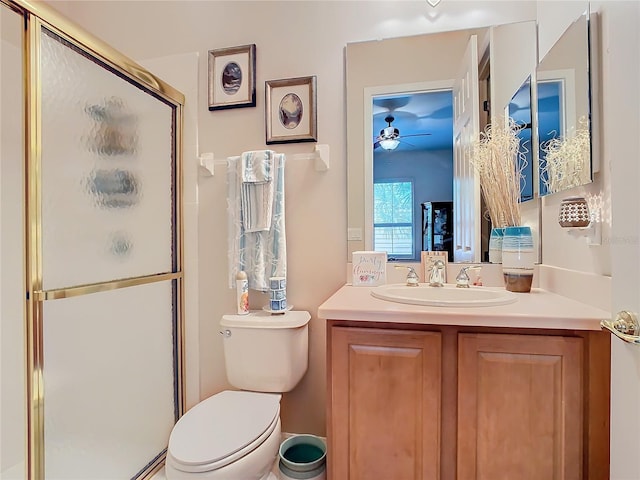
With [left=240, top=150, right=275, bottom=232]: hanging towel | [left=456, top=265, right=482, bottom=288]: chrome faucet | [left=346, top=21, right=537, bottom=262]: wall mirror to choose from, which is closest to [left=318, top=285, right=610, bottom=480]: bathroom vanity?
[left=456, top=265, right=482, bottom=288]: chrome faucet

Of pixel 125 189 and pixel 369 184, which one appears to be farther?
pixel 369 184

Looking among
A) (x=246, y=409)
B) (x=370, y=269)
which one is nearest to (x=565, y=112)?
(x=370, y=269)

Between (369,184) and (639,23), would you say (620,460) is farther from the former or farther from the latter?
(369,184)

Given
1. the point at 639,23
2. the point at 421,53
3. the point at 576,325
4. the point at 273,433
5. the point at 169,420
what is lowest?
the point at 169,420

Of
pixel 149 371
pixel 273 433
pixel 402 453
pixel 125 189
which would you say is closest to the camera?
pixel 402 453

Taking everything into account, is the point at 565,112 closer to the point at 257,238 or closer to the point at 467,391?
the point at 467,391

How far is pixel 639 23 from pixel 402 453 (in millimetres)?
1156

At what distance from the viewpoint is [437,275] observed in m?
1.42

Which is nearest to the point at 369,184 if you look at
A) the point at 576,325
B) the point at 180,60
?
the point at 576,325

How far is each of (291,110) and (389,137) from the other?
1.61 feet

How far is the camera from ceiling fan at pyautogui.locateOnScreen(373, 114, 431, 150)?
1.56 m

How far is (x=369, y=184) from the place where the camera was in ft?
5.25

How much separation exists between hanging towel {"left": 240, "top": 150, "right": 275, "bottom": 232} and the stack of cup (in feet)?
0.81

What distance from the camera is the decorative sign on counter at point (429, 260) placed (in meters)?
1.52
